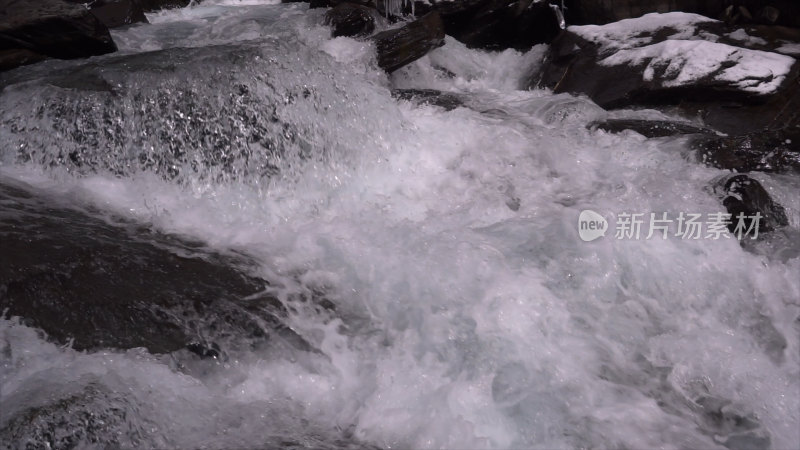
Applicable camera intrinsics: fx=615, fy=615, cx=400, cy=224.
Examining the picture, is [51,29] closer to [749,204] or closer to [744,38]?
[749,204]

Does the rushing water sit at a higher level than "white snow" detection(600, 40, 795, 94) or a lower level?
lower

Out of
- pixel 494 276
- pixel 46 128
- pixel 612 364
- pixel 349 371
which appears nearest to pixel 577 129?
pixel 494 276

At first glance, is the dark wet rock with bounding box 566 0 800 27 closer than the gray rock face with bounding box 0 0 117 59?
No

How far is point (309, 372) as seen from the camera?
275cm

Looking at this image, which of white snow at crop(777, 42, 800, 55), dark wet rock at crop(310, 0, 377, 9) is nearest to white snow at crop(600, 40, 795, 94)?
white snow at crop(777, 42, 800, 55)

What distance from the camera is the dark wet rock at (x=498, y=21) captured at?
738 centimetres

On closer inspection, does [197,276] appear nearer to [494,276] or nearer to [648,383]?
[494,276]

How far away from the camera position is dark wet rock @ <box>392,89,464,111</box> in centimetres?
564

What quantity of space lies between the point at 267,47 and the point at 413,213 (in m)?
1.86

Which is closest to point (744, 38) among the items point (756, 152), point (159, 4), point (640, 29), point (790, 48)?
point (790, 48)

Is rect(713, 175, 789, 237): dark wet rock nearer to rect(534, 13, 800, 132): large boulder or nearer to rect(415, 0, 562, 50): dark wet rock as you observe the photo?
rect(534, 13, 800, 132): large boulder

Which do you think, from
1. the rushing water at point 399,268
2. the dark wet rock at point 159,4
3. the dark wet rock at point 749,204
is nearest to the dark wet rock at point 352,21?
the rushing water at point 399,268

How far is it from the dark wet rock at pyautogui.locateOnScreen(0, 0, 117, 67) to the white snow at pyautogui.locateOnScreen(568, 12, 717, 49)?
4.79 meters

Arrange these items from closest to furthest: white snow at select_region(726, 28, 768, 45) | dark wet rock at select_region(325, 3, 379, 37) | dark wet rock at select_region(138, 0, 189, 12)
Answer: white snow at select_region(726, 28, 768, 45) < dark wet rock at select_region(325, 3, 379, 37) < dark wet rock at select_region(138, 0, 189, 12)
